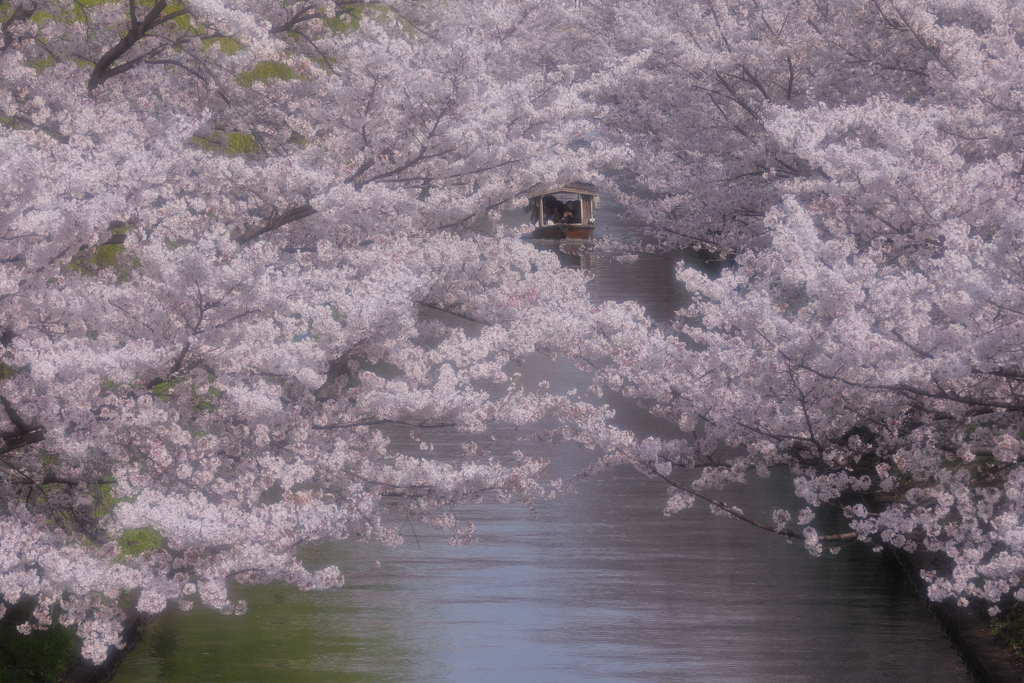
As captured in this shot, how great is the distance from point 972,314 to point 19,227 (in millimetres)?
5970

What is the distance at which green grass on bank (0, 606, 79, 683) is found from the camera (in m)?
8.56

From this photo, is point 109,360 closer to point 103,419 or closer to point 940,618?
point 103,419

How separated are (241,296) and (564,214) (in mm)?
34473

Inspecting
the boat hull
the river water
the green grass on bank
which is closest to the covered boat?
the boat hull

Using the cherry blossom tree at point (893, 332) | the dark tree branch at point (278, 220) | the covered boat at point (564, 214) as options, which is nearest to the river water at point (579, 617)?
the cherry blossom tree at point (893, 332)

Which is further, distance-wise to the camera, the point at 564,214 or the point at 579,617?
the point at 564,214

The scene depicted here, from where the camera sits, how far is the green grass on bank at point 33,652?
856 centimetres

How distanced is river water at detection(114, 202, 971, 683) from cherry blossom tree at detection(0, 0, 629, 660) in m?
1.36

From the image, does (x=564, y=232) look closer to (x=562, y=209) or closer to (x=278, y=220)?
(x=562, y=209)

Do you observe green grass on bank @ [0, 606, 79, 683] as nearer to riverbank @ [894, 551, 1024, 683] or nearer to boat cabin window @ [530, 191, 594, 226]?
riverbank @ [894, 551, 1024, 683]

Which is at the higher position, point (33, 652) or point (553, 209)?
point (33, 652)

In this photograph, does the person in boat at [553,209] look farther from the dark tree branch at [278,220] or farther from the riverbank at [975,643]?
the dark tree branch at [278,220]

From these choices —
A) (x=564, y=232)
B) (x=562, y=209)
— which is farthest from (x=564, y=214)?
(x=564, y=232)

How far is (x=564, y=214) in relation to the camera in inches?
1618
